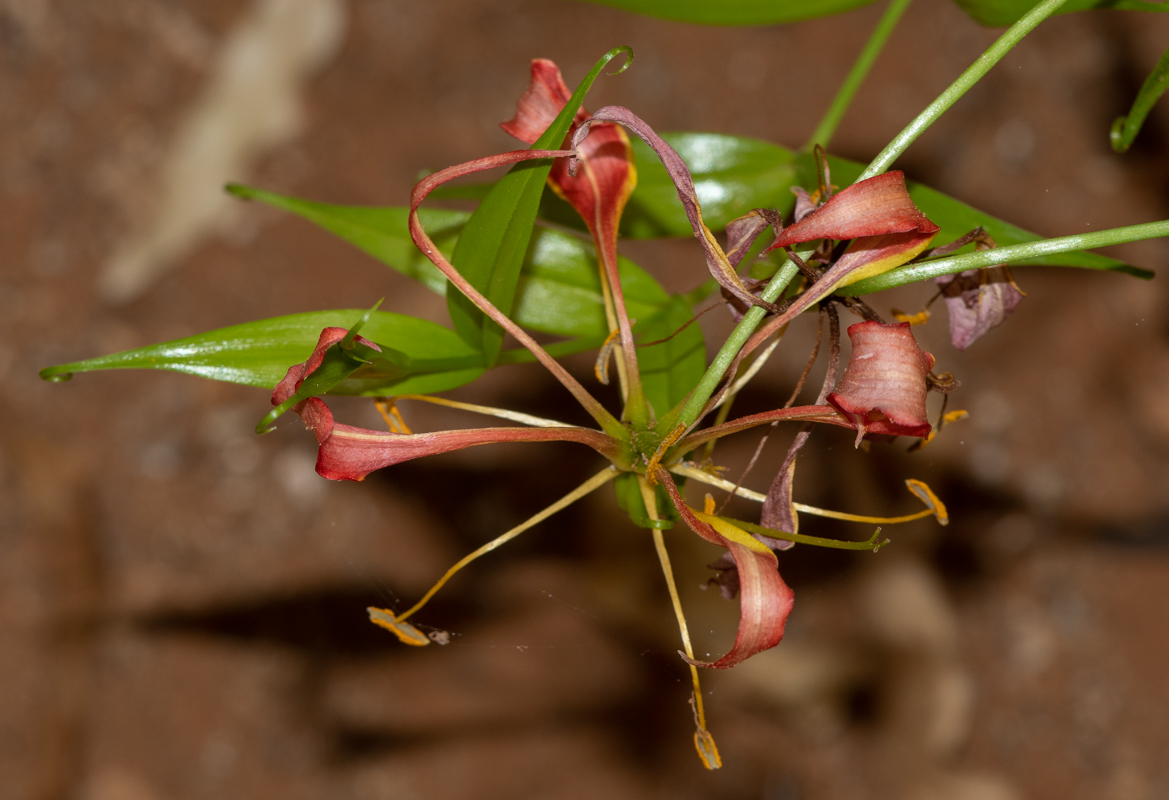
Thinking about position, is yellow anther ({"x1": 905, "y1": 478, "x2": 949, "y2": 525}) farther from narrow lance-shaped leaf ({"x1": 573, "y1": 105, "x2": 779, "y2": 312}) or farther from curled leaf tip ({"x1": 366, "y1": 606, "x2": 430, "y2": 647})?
curled leaf tip ({"x1": 366, "y1": 606, "x2": 430, "y2": 647})

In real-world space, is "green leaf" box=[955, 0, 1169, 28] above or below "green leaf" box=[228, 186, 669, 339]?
above

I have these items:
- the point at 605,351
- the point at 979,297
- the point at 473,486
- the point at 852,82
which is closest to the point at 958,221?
the point at 979,297

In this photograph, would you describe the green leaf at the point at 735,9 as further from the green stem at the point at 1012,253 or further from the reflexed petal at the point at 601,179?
the green stem at the point at 1012,253

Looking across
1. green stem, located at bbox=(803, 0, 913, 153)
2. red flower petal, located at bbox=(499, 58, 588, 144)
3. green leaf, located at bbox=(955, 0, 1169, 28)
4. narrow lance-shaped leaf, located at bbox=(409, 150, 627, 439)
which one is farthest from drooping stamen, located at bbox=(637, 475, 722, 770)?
green leaf, located at bbox=(955, 0, 1169, 28)

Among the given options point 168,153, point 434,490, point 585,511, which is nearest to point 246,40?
point 168,153

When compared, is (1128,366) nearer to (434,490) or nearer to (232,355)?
(434,490)

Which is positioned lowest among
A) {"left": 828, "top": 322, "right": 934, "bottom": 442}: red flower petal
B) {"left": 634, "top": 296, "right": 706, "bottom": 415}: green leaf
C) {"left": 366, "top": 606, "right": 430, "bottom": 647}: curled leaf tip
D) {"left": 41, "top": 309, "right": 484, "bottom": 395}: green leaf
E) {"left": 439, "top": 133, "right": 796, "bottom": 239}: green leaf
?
{"left": 366, "top": 606, "right": 430, "bottom": 647}: curled leaf tip

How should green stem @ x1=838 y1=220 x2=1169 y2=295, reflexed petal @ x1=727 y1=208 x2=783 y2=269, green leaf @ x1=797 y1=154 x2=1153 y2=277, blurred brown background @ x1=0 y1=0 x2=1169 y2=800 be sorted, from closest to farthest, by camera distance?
green stem @ x1=838 y1=220 x2=1169 y2=295
reflexed petal @ x1=727 y1=208 x2=783 y2=269
green leaf @ x1=797 y1=154 x2=1153 y2=277
blurred brown background @ x1=0 y1=0 x2=1169 y2=800
